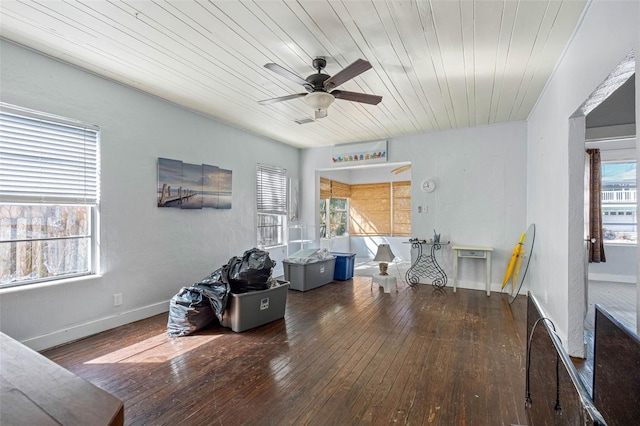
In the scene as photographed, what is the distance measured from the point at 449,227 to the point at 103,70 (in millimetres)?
5270

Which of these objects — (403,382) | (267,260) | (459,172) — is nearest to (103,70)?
(267,260)

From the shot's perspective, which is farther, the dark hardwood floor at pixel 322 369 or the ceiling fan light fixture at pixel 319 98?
the ceiling fan light fixture at pixel 319 98

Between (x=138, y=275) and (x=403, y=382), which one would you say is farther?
(x=138, y=275)

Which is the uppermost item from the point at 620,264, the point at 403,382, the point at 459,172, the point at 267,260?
the point at 459,172

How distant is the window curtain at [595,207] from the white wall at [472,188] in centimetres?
183

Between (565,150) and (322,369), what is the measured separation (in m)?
2.81

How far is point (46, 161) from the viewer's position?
9.30ft

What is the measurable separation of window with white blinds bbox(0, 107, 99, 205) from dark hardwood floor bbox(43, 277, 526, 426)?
1445mm

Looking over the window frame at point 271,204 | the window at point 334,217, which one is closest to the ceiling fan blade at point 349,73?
the window frame at point 271,204

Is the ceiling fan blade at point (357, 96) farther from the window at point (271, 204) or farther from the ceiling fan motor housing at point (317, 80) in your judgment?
the window at point (271, 204)

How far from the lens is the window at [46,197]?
2611 millimetres

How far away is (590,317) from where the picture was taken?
342cm

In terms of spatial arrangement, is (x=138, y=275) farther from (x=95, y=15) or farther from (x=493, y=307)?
(x=493, y=307)

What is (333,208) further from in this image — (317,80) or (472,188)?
(317,80)
